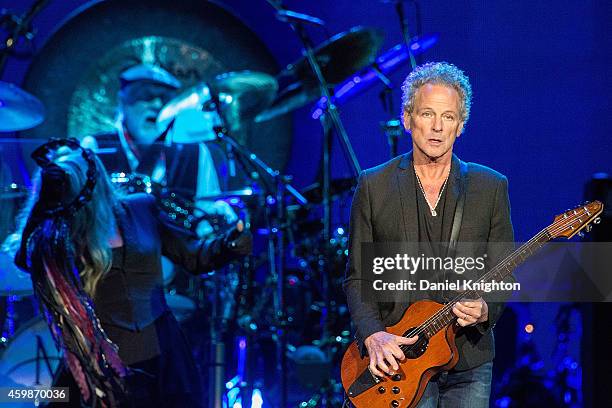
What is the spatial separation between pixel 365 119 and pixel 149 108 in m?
1.62

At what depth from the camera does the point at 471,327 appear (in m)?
2.81

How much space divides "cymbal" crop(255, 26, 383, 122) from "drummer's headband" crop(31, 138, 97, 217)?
1.79 meters

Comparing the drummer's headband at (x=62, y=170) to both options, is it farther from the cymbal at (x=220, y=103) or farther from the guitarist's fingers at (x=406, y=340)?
the guitarist's fingers at (x=406, y=340)

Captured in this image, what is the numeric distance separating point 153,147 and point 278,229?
3.87 feet

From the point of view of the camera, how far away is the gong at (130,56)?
6469 millimetres

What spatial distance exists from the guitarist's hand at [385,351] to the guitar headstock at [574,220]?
22.8 inches

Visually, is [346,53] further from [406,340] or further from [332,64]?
[406,340]

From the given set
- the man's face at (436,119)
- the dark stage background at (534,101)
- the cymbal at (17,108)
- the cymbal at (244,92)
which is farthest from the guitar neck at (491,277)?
the cymbal at (17,108)

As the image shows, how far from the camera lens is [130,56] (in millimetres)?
6629

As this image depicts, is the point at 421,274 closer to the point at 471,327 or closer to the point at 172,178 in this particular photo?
the point at 471,327

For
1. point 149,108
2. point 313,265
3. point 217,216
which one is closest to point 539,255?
point 313,265

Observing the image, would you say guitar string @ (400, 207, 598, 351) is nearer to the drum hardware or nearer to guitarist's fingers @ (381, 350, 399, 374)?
guitarist's fingers @ (381, 350, 399, 374)

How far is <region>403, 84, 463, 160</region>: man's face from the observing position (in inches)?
111

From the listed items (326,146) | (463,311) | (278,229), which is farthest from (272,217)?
(463,311)
